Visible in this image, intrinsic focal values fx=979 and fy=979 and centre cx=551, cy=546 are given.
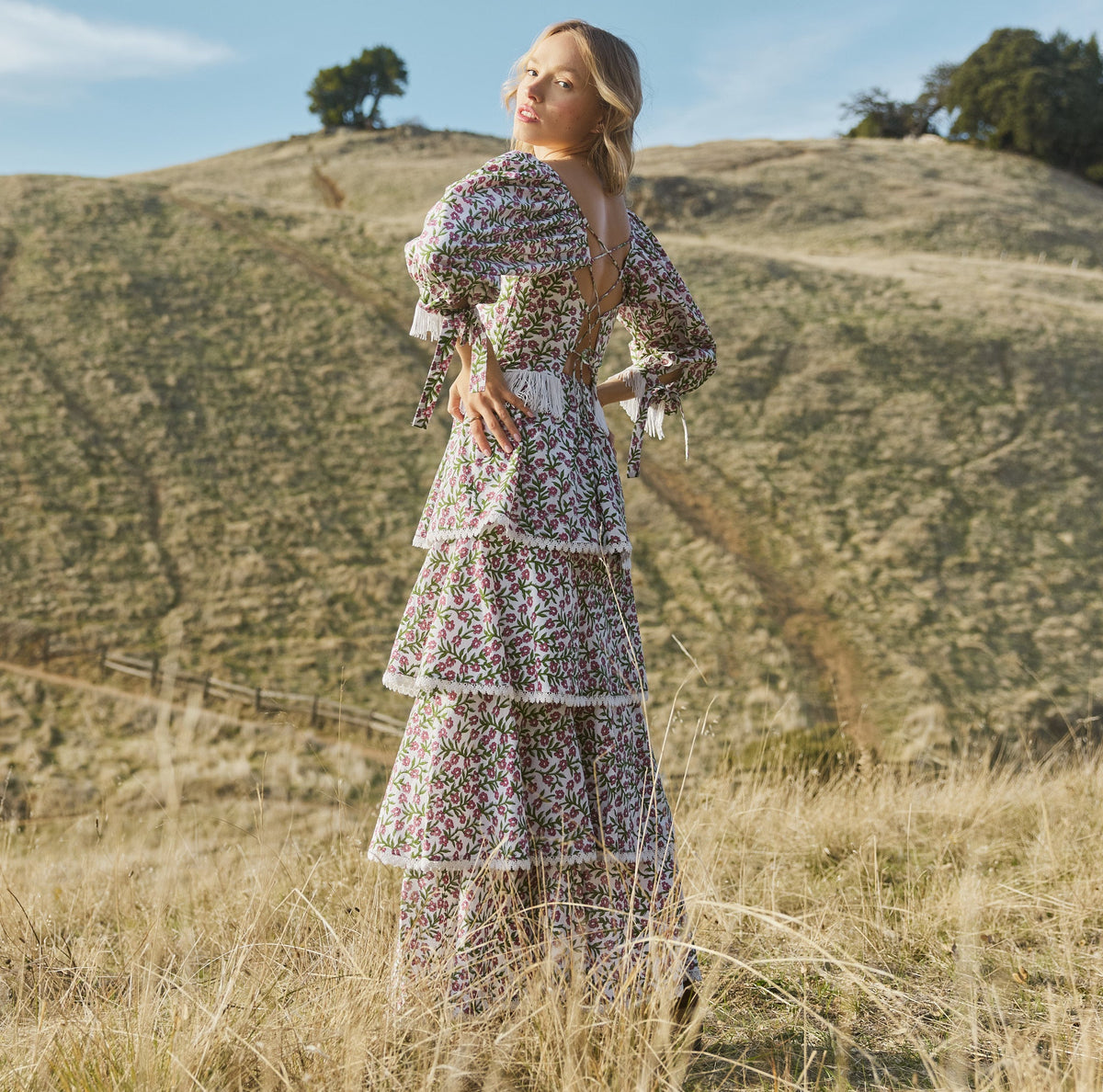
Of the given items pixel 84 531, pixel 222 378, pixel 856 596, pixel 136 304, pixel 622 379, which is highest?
pixel 136 304

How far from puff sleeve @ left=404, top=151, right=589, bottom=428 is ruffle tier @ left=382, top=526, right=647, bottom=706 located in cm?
47

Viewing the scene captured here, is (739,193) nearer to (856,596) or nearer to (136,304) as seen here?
(136,304)

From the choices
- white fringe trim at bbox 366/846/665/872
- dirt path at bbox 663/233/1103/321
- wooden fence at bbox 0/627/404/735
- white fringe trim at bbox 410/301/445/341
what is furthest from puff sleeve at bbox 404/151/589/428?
dirt path at bbox 663/233/1103/321

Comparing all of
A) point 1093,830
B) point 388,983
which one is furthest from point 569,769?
point 1093,830

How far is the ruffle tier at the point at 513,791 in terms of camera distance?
2367mm

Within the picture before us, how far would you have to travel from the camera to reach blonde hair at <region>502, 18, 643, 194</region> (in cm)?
253

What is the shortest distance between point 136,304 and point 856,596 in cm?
1436

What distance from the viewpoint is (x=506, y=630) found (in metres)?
2.45

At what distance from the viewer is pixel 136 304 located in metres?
18.8

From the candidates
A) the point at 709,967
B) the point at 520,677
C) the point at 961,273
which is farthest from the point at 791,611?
the point at 961,273

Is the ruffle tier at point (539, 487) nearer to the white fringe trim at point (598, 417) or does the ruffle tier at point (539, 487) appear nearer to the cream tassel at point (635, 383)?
the white fringe trim at point (598, 417)

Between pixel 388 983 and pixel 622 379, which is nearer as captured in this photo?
pixel 388 983

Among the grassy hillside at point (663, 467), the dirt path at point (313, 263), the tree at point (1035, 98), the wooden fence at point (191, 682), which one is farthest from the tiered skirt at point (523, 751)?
the tree at point (1035, 98)

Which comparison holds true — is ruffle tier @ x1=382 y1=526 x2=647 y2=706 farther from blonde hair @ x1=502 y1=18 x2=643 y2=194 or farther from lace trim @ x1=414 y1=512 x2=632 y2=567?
blonde hair @ x1=502 y1=18 x2=643 y2=194
